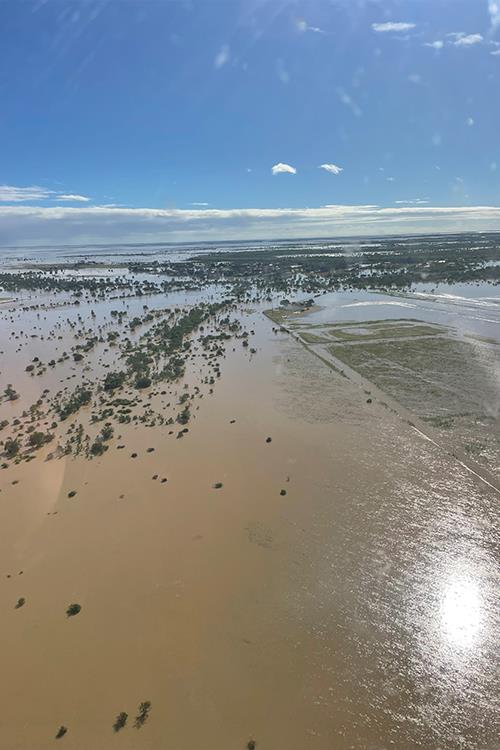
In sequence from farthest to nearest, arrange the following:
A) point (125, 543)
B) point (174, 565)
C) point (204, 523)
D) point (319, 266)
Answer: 1. point (319, 266)
2. point (204, 523)
3. point (125, 543)
4. point (174, 565)

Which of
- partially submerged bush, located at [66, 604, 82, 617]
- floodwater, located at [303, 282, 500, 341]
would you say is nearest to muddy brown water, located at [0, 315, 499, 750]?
partially submerged bush, located at [66, 604, 82, 617]

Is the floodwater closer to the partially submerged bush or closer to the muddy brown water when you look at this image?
the muddy brown water

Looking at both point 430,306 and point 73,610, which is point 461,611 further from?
point 430,306

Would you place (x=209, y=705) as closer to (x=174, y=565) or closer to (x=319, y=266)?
(x=174, y=565)

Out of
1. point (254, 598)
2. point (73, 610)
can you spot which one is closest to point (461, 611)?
point (254, 598)

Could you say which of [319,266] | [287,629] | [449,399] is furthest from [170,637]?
[319,266]
